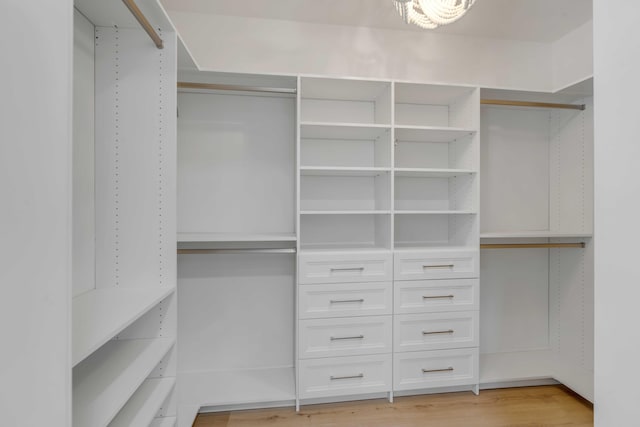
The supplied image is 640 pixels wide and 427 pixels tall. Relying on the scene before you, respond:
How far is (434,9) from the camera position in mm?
1477

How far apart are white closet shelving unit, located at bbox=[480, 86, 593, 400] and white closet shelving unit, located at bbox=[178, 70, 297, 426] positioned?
5.27 feet

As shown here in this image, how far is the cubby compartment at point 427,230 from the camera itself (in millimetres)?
2398

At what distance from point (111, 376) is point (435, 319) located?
5.88 ft

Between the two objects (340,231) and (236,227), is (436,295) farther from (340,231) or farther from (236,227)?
(236,227)

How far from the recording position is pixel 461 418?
1938 mm

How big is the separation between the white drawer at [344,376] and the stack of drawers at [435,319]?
0.31 feet

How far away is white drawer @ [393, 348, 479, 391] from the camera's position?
6.74 ft

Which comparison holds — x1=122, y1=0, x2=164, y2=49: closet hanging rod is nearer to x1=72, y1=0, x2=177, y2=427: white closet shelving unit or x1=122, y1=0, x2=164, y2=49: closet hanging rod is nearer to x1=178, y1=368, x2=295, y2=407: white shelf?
x1=72, y1=0, x2=177, y2=427: white closet shelving unit

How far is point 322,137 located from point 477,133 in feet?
3.53

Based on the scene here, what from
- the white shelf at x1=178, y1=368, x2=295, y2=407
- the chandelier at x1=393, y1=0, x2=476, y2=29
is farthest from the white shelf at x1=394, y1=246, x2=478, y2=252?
the chandelier at x1=393, y1=0, x2=476, y2=29

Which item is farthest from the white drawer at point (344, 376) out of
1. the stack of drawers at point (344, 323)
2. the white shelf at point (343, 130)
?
the white shelf at point (343, 130)

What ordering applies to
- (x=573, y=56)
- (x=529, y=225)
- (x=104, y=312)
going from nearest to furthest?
(x=104, y=312) → (x=573, y=56) → (x=529, y=225)

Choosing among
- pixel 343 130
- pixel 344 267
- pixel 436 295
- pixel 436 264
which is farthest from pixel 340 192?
pixel 436 295

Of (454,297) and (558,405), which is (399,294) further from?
(558,405)
